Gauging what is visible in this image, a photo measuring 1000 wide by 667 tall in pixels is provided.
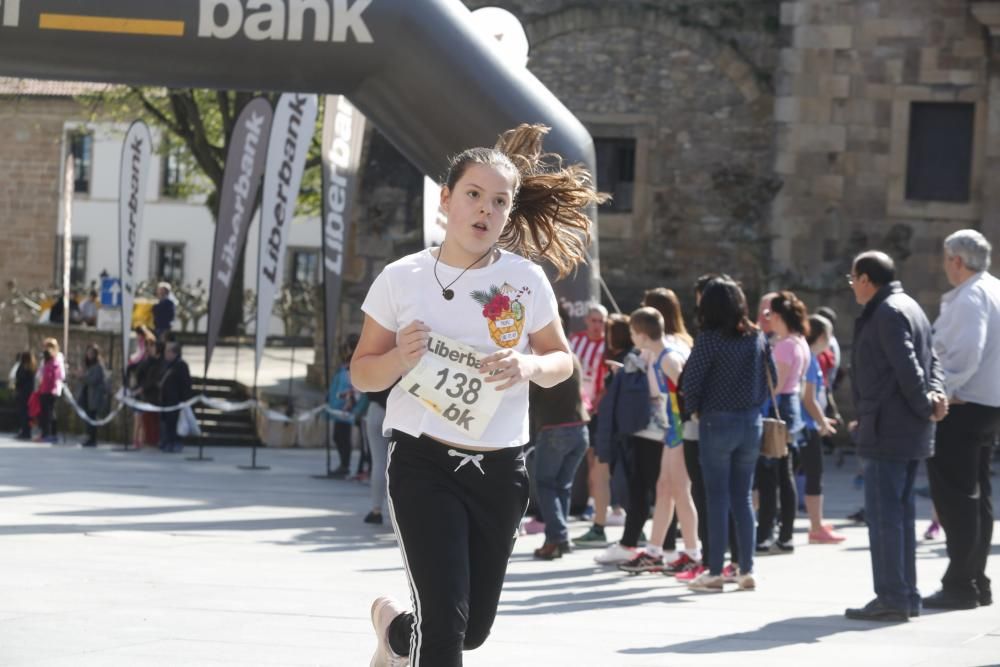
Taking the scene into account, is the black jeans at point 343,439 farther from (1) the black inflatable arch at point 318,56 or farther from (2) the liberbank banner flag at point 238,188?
(1) the black inflatable arch at point 318,56

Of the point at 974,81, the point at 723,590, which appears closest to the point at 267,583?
the point at 723,590

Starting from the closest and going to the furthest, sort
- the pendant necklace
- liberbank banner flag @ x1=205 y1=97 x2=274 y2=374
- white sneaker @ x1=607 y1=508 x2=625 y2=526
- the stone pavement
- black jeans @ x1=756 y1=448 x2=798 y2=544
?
the pendant necklace < the stone pavement < black jeans @ x1=756 y1=448 x2=798 y2=544 < white sneaker @ x1=607 y1=508 x2=625 y2=526 < liberbank banner flag @ x1=205 y1=97 x2=274 y2=374

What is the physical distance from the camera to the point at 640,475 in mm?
11336

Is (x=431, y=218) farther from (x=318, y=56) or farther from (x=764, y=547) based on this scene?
(x=764, y=547)

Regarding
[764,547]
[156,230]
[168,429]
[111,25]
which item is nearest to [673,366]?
[764,547]

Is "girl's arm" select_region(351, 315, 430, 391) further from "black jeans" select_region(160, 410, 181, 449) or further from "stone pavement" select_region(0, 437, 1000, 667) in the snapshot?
"black jeans" select_region(160, 410, 181, 449)

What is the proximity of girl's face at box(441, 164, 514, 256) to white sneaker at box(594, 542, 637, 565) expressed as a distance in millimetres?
5982

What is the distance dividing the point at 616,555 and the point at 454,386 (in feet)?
20.0

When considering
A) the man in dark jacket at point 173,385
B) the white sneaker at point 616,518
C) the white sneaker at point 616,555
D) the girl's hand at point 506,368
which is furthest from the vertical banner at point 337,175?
the girl's hand at point 506,368

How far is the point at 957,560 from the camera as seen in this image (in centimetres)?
905

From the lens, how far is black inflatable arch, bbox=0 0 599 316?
1056 centimetres

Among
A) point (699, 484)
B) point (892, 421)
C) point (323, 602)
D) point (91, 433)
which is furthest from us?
point (91, 433)

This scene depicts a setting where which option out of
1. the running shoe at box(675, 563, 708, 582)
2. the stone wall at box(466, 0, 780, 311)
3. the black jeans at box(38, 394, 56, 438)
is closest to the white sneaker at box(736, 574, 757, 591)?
the running shoe at box(675, 563, 708, 582)

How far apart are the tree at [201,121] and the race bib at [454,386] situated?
29420 millimetres
